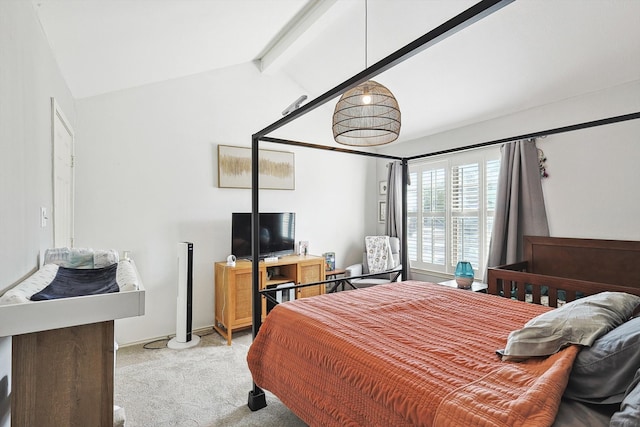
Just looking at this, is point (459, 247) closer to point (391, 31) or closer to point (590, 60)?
point (590, 60)

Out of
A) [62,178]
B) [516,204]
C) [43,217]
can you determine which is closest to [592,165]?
[516,204]

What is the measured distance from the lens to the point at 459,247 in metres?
4.05

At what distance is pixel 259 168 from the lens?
4102 mm

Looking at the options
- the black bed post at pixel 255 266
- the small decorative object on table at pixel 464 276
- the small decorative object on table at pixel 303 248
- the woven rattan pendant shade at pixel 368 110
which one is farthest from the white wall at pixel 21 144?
the small decorative object on table at pixel 464 276

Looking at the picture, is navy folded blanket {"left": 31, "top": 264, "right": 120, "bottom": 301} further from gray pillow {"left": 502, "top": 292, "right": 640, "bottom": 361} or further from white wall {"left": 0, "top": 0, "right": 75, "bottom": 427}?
gray pillow {"left": 502, "top": 292, "right": 640, "bottom": 361}

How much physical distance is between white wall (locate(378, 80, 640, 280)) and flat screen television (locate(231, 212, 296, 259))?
276 centimetres

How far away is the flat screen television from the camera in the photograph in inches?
146

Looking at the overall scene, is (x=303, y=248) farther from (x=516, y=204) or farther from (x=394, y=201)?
(x=516, y=204)

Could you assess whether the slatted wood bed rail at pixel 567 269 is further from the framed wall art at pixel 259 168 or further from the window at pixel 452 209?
the framed wall art at pixel 259 168

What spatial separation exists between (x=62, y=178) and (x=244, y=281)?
1.81 metres

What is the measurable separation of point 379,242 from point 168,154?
2868 millimetres

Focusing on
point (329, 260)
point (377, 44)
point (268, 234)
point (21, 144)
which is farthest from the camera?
point (329, 260)

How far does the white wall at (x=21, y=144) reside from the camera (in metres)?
1.20

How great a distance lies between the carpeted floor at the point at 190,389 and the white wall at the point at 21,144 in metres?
1.14
